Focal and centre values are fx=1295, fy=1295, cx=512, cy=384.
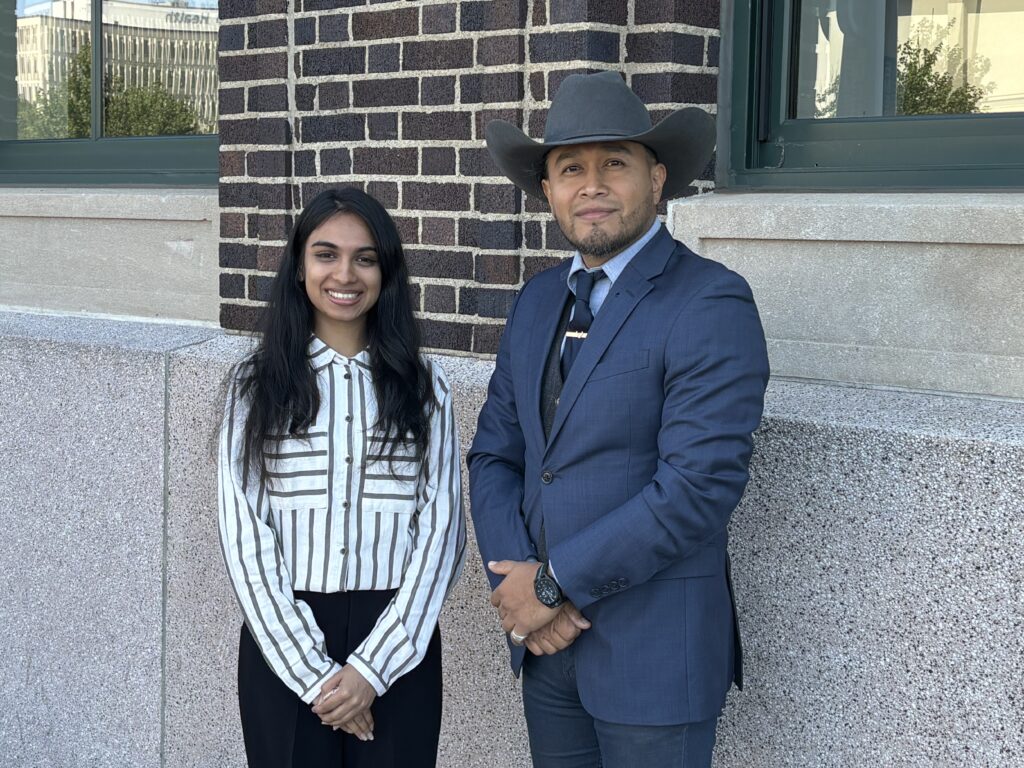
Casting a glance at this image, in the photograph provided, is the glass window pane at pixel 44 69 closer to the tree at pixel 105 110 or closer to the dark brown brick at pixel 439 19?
the tree at pixel 105 110

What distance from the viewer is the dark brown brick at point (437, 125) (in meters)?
3.93

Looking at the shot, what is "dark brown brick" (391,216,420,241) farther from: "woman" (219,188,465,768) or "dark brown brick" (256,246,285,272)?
"woman" (219,188,465,768)

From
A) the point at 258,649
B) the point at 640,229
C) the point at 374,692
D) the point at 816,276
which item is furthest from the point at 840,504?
the point at 258,649

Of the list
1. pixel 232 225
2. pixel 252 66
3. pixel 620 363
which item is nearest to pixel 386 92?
pixel 252 66

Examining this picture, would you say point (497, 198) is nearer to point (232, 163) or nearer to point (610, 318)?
point (232, 163)

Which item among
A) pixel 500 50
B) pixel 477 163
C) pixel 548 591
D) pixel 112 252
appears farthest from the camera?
pixel 112 252

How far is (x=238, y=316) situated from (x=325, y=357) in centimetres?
169

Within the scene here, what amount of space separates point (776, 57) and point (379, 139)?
4.16 ft

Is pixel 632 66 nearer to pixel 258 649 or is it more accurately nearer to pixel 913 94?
pixel 913 94

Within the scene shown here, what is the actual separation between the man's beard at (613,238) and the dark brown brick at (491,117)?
46.1 inches

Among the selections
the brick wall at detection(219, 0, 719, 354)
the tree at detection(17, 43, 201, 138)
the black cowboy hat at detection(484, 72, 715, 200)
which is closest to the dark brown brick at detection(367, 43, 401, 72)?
the brick wall at detection(219, 0, 719, 354)

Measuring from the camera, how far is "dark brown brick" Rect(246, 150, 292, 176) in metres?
4.39

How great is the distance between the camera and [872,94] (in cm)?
364

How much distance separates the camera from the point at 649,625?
2607mm
